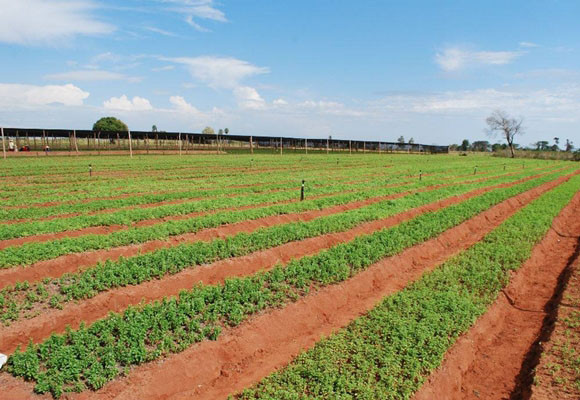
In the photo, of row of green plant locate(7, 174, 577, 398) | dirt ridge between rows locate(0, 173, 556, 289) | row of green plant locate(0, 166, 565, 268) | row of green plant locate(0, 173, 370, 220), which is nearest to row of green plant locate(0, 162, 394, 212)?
row of green plant locate(0, 173, 370, 220)

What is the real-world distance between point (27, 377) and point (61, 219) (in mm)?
8705

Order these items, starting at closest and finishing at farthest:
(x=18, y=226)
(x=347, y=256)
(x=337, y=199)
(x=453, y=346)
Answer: (x=453, y=346)
(x=347, y=256)
(x=18, y=226)
(x=337, y=199)

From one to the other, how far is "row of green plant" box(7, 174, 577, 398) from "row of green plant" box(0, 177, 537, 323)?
1.16 metres

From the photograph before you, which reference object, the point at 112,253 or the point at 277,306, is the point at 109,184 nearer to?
the point at 112,253

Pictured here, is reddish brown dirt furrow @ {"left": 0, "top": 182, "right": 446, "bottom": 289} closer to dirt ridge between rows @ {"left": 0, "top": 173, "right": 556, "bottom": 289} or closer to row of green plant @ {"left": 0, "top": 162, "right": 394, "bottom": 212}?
dirt ridge between rows @ {"left": 0, "top": 173, "right": 556, "bottom": 289}

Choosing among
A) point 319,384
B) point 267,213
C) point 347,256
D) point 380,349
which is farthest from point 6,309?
Answer: point 267,213

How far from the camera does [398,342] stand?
5535 mm

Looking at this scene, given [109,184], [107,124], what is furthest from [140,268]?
[107,124]

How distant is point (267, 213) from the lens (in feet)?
44.5

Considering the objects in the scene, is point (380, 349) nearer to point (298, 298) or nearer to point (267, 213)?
point (298, 298)

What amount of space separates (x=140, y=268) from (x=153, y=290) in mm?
727

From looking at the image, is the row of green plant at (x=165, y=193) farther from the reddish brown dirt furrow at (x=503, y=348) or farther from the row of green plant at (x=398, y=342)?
the reddish brown dirt furrow at (x=503, y=348)

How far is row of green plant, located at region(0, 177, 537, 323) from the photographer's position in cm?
654

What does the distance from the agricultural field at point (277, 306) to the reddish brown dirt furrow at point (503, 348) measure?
28mm
